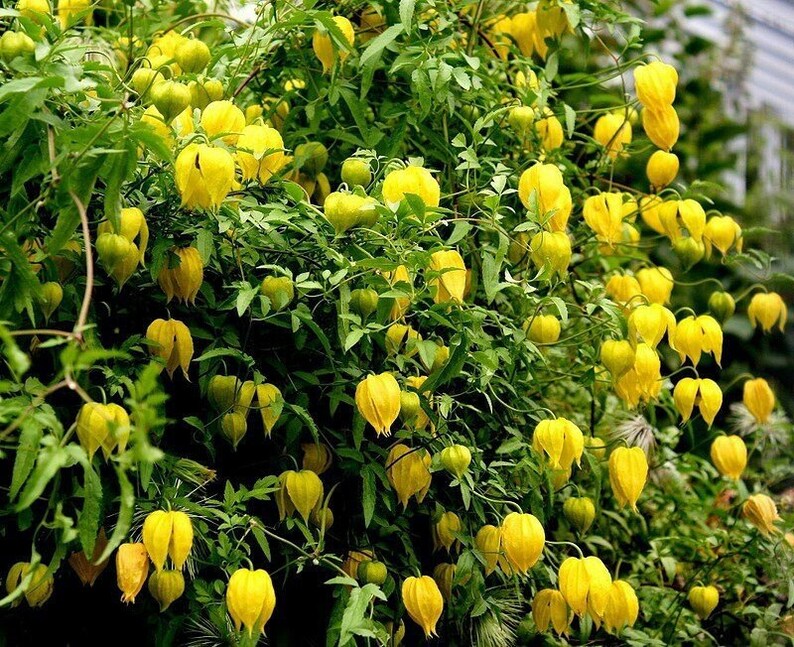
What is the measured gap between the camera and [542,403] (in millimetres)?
1851

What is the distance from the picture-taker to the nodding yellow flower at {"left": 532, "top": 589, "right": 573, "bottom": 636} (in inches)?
62.1

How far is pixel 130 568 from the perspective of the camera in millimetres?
1254

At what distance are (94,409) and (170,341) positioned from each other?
0.23 meters

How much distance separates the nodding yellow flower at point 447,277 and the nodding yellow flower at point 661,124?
407mm

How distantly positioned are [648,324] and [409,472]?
412mm

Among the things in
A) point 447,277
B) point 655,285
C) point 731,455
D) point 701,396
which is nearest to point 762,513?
point 731,455

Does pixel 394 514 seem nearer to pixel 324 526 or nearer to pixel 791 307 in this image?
pixel 324 526

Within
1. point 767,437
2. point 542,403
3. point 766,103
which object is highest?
point 542,403

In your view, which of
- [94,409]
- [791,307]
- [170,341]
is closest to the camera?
[94,409]

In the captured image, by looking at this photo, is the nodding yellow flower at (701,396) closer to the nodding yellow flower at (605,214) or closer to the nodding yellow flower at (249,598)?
the nodding yellow flower at (605,214)

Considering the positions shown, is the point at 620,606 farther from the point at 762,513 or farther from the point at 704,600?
the point at 762,513

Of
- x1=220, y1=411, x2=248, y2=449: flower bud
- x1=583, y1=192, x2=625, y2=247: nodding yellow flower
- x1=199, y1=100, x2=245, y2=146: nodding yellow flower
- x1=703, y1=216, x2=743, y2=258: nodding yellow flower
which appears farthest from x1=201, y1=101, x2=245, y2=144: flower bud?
x1=703, y1=216, x2=743, y2=258: nodding yellow flower

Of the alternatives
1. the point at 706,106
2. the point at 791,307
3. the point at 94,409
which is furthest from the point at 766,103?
the point at 94,409

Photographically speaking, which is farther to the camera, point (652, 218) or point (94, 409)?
point (652, 218)
